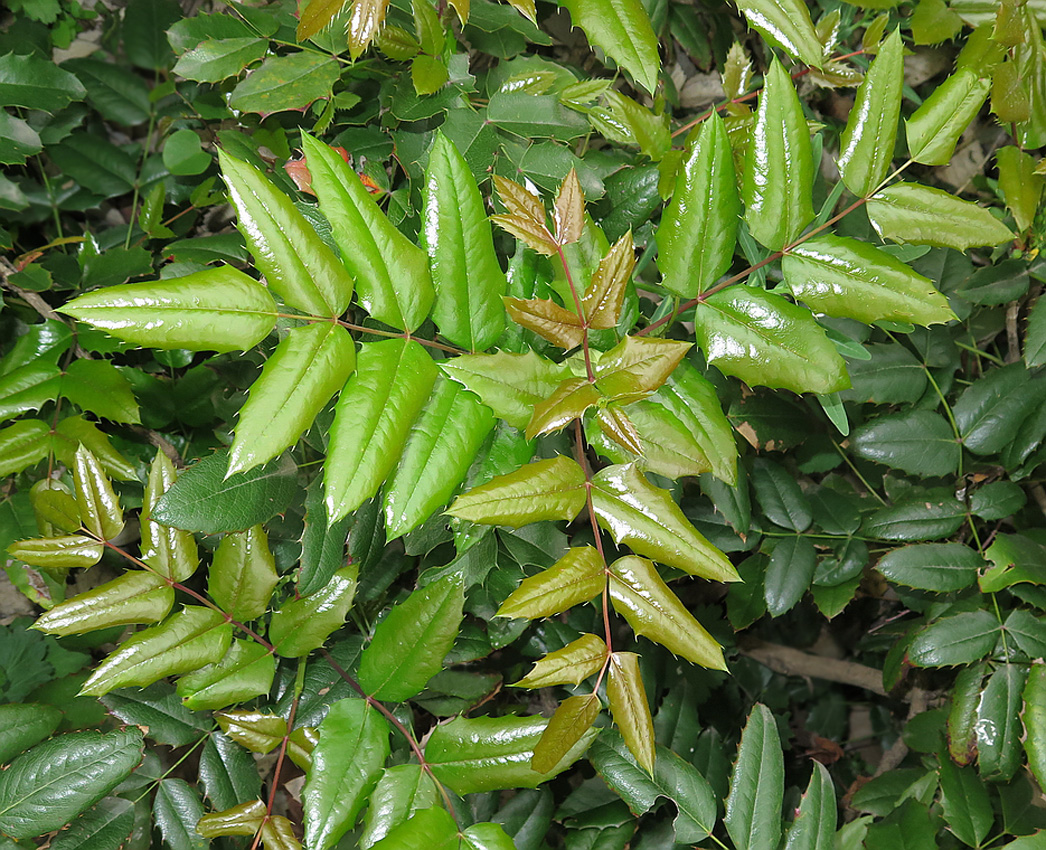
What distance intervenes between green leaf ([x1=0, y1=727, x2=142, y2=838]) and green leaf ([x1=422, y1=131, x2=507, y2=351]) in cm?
63

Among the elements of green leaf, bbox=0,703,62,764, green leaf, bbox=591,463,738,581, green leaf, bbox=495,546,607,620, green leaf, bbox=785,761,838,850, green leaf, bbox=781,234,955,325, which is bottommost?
green leaf, bbox=785,761,838,850

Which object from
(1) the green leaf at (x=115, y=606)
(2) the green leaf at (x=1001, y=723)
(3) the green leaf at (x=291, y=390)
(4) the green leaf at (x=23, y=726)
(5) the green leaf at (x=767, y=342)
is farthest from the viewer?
(2) the green leaf at (x=1001, y=723)

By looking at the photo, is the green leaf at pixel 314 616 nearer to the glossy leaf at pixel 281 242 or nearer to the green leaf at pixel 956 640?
the glossy leaf at pixel 281 242

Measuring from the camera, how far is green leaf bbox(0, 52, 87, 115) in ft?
3.67

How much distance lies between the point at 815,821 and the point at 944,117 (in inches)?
32.8

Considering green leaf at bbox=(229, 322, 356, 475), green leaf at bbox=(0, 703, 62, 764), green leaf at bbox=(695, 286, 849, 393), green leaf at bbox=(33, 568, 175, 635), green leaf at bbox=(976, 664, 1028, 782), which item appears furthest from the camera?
green leaf at bbox=(976, 664, 1028, 782)

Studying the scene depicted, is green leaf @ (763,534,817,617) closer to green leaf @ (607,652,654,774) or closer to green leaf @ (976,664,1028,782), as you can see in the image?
green leaf @ (976,664,1028,782)

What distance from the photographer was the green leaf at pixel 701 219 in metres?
0.70

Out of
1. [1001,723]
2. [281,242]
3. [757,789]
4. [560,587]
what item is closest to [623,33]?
[281,242]

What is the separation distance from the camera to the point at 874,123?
728mm

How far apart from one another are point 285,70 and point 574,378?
1.92 feet

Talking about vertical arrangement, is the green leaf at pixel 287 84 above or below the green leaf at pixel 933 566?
above

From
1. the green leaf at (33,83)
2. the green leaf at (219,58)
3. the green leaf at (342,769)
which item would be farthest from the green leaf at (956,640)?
the green leaf at (33,83)

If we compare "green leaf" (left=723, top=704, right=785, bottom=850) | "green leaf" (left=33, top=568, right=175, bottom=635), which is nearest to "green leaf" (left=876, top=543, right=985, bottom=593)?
"green leaf" (left=723, top=704, right=785, bottom=850)
